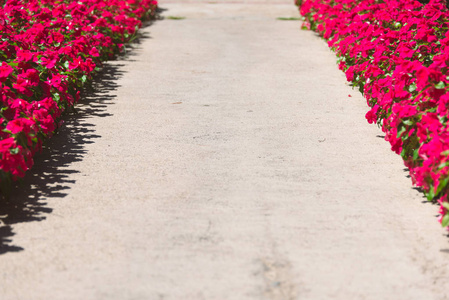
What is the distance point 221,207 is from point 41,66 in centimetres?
251

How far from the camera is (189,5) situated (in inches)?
598

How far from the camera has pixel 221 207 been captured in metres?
4.25

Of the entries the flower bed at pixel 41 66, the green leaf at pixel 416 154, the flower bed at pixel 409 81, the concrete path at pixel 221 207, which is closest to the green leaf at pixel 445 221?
the flower bed at pixel 409 81

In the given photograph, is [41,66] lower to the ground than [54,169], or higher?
higher

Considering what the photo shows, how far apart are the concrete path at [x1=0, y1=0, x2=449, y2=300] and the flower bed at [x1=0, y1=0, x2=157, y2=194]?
13.2 inches

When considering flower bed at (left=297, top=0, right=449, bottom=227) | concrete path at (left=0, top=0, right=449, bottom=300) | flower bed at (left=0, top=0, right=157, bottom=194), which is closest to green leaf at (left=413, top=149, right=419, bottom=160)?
flower bed at (left=297, top=0, right=449, bottom=227)

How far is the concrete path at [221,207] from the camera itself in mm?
→ 3389

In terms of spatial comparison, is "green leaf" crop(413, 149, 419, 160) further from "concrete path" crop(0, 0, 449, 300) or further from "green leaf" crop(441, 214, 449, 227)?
"green leaf" crop(441, 214, 449, 227)

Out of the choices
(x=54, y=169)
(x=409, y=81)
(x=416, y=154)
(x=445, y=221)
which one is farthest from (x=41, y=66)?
(x=445, y=221)

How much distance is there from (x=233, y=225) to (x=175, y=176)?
3.09 ft

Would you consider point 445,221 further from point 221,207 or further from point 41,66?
point 41,66

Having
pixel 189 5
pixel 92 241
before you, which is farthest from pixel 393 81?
pixel 189 5

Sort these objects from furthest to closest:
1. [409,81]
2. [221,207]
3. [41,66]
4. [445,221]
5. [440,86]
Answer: [41,66] → [409,81] → [440,86] → [221,207] → [445,221]

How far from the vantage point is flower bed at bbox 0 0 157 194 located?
169 inches
